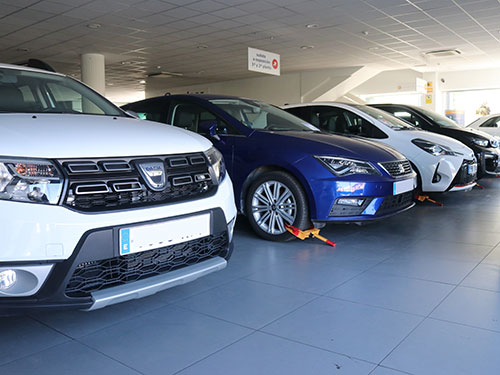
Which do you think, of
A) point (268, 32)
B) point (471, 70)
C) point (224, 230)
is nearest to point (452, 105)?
point (471, 70)

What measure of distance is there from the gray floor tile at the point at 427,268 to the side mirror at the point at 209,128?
5.49ft

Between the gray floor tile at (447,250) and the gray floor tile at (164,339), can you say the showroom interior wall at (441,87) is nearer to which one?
the gray floor tile at (447,250)

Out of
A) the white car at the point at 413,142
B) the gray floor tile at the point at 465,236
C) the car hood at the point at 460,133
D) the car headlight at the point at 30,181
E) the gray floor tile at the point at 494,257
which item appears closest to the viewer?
the car headlight at the point at 30,181

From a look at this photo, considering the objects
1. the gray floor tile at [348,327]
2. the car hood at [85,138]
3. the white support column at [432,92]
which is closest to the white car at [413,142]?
the gray floor tile at [348,327]

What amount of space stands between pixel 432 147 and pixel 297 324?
3.90 metres

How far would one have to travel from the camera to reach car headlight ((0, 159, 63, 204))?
1648 millimetres

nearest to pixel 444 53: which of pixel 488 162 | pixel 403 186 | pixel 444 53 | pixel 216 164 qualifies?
pixel 444 53

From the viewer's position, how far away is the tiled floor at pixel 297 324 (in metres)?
1.82

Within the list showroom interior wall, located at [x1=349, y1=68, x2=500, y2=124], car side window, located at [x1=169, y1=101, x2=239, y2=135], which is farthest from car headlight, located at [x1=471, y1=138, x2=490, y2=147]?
showroom interior wall, located at [x1=349, y1=68, x2=500, y2=124]

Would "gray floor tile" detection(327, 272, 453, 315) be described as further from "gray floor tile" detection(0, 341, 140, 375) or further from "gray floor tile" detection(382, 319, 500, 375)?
"gray floor tile" detection(0, 341, 140, 375)

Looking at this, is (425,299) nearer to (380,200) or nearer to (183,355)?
(380,200)

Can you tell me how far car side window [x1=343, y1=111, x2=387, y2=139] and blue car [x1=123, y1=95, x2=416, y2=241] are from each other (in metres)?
1.57

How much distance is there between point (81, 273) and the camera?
1.77 m

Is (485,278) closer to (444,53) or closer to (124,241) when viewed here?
(124,241)
